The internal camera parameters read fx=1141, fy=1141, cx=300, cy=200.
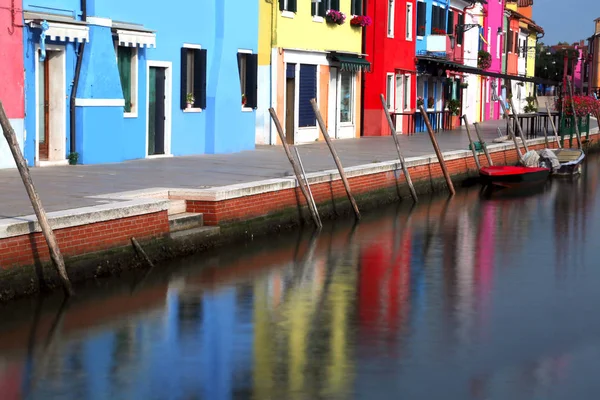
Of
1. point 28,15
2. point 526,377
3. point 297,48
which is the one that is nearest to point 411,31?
point 297,48

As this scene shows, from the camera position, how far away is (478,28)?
179 ft

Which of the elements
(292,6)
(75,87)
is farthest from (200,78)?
(292,6)

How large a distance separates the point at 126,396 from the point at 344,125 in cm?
2710

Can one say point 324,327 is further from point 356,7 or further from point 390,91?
point 390,91

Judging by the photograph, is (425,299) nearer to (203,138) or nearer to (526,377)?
(526,377)

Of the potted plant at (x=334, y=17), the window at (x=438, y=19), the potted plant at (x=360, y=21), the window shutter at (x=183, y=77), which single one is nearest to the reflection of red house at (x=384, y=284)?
the window shutter at (x=183, y=77)

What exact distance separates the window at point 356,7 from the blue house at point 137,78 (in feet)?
26.9

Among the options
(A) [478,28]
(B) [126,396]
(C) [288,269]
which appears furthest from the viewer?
(A) [478,28]

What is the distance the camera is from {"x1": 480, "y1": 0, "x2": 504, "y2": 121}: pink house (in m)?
57.2

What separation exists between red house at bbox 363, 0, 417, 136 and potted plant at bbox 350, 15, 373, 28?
158 cm

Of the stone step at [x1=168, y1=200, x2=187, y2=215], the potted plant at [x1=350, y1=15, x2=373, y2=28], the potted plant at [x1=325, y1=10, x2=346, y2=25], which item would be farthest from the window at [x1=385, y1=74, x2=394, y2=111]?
the stone step at [x1=168, y1=200, x2=187, y2=215]

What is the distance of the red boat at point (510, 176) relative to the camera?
27.1 m

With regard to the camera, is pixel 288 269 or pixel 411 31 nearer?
Answer: pixel 288 269

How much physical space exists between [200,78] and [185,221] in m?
10.2
